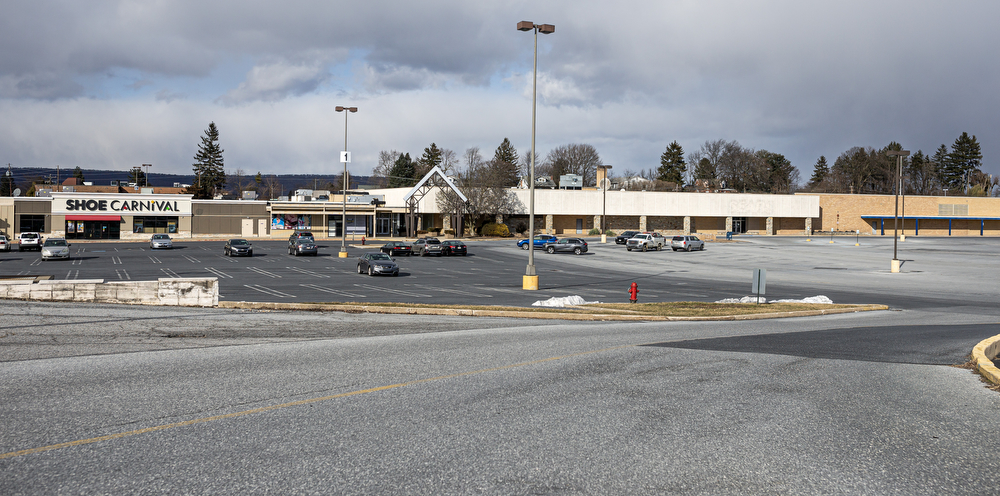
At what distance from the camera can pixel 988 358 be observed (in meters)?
10.9

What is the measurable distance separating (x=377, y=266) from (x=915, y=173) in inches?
6196

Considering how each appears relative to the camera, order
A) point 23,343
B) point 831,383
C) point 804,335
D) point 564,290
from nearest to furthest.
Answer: point 831,383, point 23,343, point 804,335, point 564,290

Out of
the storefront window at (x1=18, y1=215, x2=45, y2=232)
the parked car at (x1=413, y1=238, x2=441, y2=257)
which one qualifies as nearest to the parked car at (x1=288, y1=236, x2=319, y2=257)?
the parked car at (x1=413, y1=238, x2=441, y2=257)

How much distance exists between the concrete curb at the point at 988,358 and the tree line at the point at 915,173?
472ft

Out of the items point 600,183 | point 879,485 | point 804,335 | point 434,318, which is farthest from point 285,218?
point 879,485

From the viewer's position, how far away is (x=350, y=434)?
6277 mm

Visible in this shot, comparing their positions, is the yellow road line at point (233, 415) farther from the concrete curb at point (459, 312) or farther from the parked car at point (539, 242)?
the parked car at point (539, 242)

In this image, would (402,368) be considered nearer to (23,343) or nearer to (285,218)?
(23,343)

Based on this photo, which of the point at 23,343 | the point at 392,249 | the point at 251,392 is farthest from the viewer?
the point at 392,249

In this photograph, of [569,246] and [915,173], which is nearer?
[569,246]

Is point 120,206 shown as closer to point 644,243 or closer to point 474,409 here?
point 644,243

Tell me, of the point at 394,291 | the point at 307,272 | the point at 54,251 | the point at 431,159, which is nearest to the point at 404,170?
the point at 431,159

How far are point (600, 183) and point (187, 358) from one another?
96.1m

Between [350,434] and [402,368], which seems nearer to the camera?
[350,434]
